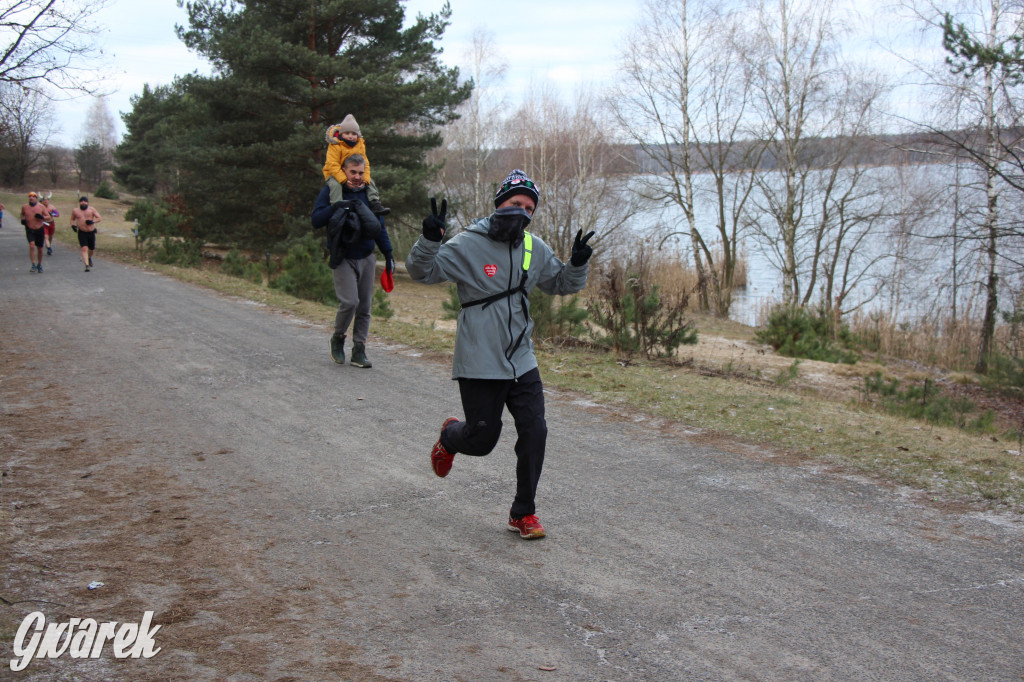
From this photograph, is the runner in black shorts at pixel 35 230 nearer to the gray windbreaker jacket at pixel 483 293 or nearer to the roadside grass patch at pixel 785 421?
the roadside grass patch at pixel 785 421

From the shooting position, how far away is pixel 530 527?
421 centimetres

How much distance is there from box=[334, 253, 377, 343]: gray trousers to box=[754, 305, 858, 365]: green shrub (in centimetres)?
1123

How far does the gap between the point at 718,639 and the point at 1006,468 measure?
3.59m

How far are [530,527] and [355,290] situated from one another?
186 inches

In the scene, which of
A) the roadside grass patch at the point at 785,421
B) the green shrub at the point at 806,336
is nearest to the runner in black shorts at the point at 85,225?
the roadside grass patch at the point at 785,421

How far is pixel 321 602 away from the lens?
3.48m

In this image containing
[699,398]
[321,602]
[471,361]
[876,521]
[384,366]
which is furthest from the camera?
[384,366]

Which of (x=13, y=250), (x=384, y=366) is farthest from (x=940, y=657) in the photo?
(x=13, y=250)

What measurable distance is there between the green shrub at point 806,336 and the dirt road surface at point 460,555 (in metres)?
11.1

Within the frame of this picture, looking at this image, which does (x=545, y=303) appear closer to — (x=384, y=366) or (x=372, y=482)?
(x=384, y=366)

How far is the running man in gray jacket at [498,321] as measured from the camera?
13.5 feet

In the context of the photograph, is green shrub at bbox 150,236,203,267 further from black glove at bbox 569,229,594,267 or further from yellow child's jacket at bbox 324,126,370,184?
black glove at bbox 569,229,594,267

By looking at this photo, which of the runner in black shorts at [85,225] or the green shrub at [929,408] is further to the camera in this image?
the runner in black shorts at [85,225]

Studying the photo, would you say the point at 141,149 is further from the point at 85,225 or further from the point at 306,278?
the point at 306,278
